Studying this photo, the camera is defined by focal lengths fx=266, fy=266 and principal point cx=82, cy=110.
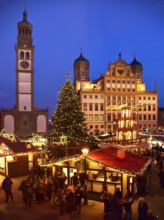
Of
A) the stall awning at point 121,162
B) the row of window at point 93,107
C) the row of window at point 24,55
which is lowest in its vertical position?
the stall awning at point 121,162

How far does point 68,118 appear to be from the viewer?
2952 centimetres

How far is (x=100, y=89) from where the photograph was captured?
67.1 meters

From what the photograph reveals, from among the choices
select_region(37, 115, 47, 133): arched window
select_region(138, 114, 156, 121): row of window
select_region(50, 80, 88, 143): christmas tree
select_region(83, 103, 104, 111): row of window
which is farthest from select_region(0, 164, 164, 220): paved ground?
select_region(138, 114, 156, 121): row of window

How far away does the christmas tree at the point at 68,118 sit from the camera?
96.1 feet

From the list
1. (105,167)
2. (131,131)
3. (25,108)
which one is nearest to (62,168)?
(105,167)

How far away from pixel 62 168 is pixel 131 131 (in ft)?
61.4

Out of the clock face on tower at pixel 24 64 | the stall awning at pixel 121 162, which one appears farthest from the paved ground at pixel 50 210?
the clock face on tower at pixel 24 64

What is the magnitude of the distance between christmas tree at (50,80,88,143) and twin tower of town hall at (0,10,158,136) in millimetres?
27322

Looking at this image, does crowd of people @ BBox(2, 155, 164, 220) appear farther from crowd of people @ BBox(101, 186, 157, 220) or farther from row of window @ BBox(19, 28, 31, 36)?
row of window @ BBox(19, 28, 31, 36)

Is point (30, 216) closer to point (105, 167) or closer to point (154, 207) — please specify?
point (105, 167)

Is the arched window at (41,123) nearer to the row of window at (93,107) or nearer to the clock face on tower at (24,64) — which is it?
the clock face on tower at (24,64)

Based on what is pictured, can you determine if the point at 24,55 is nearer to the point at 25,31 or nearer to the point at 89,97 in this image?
the point at 25,31

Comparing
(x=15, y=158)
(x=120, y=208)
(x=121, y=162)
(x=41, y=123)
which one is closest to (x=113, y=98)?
(x=41, y=123)

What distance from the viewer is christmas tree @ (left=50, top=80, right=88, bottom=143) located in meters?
29.3
